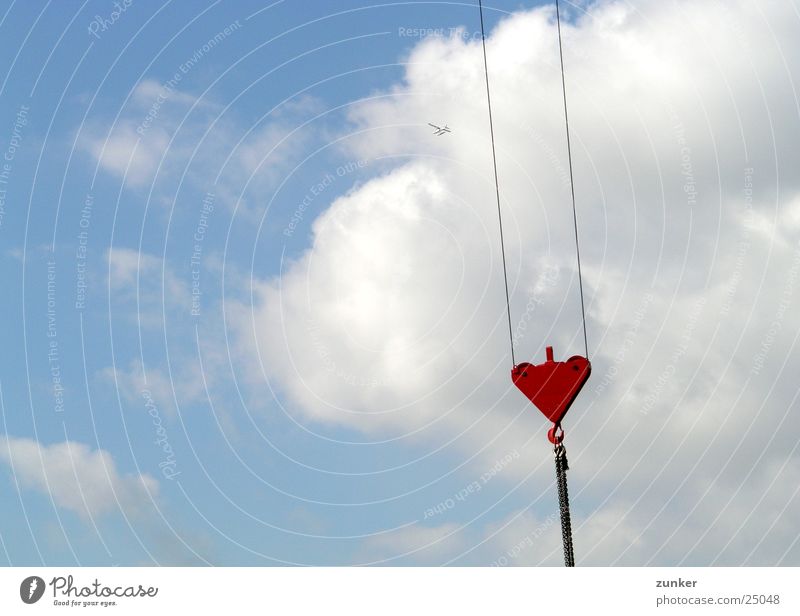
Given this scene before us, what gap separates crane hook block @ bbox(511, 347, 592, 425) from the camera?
106 ft

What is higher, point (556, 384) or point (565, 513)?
point (556, 384)

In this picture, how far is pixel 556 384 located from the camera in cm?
3256

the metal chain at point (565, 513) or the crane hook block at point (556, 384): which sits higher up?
the crane hook block at point (556, 384)

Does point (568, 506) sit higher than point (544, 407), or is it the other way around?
point (544, 407)

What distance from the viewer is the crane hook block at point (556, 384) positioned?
32438mm

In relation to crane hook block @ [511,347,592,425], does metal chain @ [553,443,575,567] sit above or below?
below
